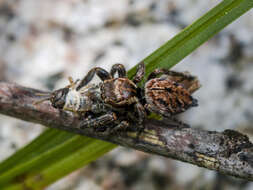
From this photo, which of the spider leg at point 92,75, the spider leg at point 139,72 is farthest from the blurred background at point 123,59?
the spider leg at point 139,72

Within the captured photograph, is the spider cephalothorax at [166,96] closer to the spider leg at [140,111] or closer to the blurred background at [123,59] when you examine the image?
the spider leg at [140,111]

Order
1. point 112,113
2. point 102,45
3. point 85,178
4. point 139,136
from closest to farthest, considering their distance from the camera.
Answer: point 139,136
point 112,113
point 85,178
point 102,45

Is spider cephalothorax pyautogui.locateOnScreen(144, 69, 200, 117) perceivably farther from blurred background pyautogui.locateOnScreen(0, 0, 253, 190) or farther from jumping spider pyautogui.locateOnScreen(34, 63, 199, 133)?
blurred background pyautogui.locateOnScreen(0, 0, 253, 190)

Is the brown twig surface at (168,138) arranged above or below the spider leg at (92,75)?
below

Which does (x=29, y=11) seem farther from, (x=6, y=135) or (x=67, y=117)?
(x=67, y=117)

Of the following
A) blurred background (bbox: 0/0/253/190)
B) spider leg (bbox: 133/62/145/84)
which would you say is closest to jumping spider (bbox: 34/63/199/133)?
spider leg (bbox: 133/62/145/84)

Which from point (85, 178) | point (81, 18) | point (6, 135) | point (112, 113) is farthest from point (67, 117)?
point (81, 18)
